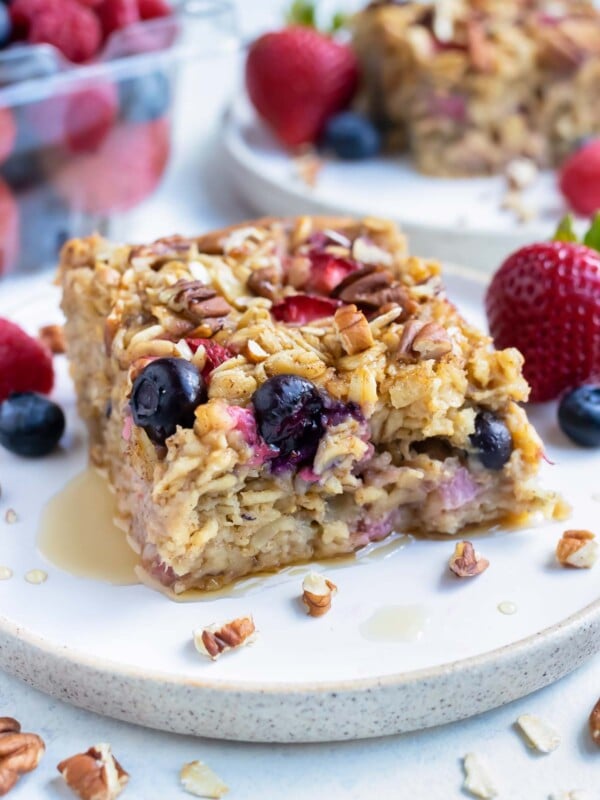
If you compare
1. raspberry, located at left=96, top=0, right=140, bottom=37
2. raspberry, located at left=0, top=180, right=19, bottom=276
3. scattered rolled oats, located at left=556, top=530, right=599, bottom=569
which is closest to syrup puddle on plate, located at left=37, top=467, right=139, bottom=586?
scattered rolled oats, located at left=556, top=530, right=599, bottom=569

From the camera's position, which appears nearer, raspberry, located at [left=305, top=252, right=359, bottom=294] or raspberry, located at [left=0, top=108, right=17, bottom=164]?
raspberry, located at [left=305, top=252, right=359, bottom=294]

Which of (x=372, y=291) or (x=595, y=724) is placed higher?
(x=372, y=291)

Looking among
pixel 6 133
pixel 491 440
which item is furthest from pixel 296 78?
pixel 491 440

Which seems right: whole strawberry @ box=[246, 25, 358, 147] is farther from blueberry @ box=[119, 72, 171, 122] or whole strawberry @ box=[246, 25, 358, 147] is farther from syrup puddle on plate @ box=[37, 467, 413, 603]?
syrup puddle on plate @ box=[37, 467, 413, 603]

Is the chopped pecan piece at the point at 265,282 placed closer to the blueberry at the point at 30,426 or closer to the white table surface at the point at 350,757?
the blueberry at the point at 30,426

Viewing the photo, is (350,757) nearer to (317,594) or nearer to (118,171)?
(317,594)

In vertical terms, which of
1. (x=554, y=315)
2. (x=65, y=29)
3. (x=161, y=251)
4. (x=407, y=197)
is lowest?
(x=407, y=197)

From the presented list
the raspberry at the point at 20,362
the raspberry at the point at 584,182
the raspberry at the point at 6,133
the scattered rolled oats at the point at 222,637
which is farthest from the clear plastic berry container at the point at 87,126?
the scattered rolled oats at the point at 222,637
